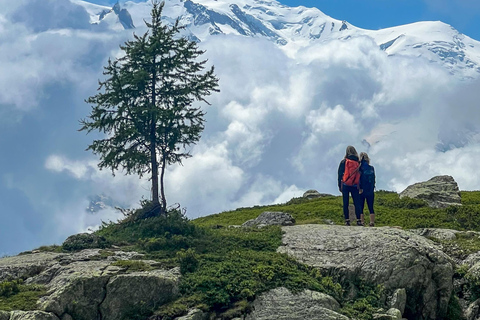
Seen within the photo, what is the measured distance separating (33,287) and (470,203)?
113ft

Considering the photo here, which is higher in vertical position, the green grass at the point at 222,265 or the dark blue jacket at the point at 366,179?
the dark blue jacket at the point at 366,179

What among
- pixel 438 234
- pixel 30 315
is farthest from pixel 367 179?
pixel 30 315

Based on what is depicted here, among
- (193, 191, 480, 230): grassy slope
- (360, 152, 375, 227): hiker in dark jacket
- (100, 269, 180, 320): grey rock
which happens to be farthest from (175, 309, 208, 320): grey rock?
(193, 191, 480, 230): grassy slope

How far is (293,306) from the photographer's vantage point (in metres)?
17.5

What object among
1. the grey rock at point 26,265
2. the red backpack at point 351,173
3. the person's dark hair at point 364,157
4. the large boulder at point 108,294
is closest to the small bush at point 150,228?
the grey rock at point 26,265

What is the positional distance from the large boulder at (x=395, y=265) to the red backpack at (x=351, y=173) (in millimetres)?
4574

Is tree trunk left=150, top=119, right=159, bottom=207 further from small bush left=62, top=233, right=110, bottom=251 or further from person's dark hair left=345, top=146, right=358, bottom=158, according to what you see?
person's dark hair left=345, top=146, right=358, bottom=158

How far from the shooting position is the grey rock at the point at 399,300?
748 inches

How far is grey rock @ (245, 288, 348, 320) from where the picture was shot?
17.0m

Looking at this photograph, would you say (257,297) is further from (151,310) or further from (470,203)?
(470,203)

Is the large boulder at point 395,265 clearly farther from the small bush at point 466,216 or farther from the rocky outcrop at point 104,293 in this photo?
the small bush at point 466,216

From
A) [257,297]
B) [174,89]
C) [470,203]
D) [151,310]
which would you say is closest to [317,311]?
[257,297]

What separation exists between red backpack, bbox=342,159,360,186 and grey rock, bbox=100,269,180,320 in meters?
11.1

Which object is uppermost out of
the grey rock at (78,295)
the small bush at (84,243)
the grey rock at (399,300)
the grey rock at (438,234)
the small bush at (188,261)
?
the small bush at (84,243)
